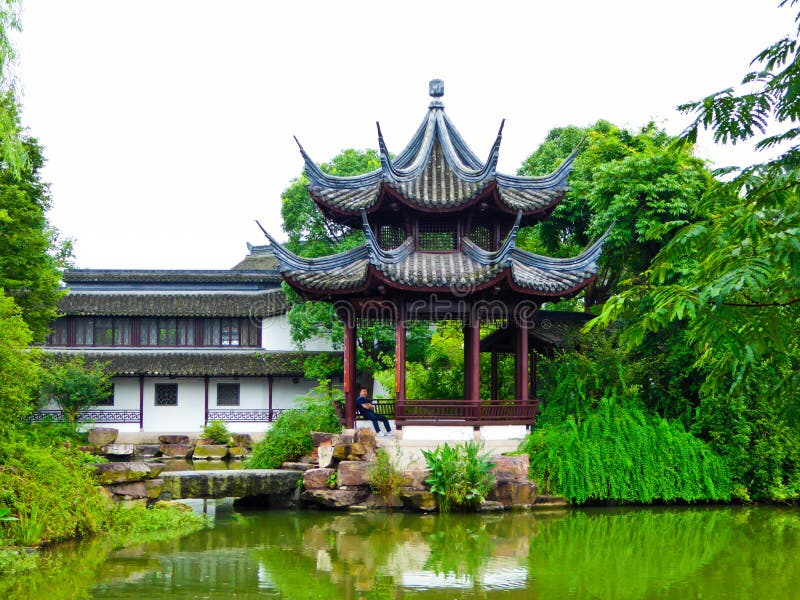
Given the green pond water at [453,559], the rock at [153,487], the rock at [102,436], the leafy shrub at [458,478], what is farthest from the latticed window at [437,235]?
the rock at [102,436]

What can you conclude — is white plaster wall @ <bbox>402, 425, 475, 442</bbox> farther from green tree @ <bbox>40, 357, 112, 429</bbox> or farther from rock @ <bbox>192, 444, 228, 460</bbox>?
green tree @ <bbox>40, 357, 112, 429</bbox>

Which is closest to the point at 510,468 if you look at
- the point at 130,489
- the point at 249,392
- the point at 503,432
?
the point at 503,432

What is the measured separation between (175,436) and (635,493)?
1956 centimetres

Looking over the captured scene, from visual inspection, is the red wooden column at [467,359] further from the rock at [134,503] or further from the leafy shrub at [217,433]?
the leafy shrub at [217,433]

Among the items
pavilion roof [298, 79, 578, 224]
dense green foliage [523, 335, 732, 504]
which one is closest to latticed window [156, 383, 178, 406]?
pavilion roof [298, 79, 578, 224]

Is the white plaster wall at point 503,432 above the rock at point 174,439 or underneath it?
above

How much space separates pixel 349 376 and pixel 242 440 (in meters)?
13.8

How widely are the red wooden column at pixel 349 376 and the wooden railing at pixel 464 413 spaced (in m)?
1.22

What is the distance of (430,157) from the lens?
692 inches

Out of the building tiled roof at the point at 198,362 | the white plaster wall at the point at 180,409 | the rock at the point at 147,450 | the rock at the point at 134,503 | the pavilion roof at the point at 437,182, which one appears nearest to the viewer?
the rock at the point at 134,503

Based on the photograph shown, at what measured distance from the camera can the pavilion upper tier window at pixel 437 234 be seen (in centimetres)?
1686

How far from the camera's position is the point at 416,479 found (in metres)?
14.4

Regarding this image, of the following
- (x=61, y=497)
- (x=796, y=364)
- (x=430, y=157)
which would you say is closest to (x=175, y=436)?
(x=430, y=157)

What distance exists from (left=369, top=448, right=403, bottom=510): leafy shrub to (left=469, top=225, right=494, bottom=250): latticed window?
5107mm
